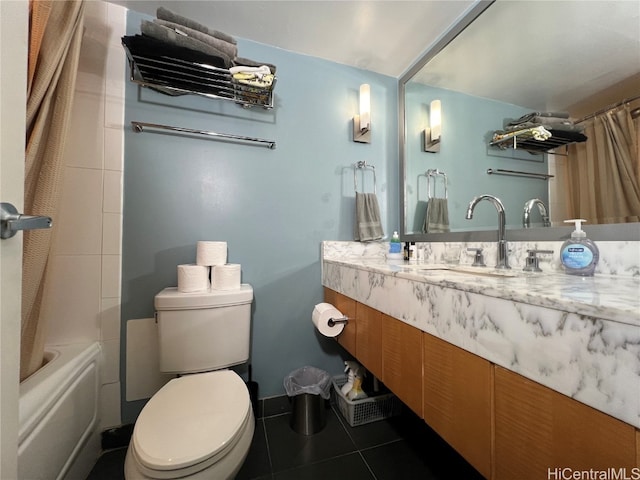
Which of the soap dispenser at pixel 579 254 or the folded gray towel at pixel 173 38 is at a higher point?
the folded gray towel at pixel 173 38

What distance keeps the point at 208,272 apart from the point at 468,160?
4.76 ft

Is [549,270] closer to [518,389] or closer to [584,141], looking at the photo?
[584,141]

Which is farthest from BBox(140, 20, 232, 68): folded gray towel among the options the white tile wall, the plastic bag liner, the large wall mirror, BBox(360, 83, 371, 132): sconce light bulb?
the plastic bag liner

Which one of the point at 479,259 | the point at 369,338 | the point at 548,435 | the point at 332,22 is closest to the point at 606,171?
the point at 479,259

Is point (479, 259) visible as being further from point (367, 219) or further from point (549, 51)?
point (549, 51)

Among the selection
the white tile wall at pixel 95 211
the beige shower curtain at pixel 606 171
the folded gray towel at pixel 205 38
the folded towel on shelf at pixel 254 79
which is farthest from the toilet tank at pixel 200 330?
the beige shower curtain at pixel 606 171

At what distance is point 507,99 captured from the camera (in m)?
1.12

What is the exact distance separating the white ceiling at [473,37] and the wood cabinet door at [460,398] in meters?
0.99

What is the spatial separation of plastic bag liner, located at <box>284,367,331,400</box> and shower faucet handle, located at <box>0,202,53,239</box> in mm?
1185

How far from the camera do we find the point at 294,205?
4.70 feet

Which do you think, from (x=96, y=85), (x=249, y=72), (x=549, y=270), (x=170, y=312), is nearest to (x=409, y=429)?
(x=549, y=270)

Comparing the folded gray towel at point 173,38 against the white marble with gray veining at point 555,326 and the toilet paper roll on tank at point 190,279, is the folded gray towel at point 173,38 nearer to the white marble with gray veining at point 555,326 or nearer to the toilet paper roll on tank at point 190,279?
the toilet paper roll on tank at point 190,279

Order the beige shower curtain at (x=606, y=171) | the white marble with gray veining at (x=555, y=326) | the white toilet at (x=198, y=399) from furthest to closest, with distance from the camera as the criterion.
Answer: the beige shower curtain at (x=606, y=171) < the white toilet at (x=198, y=399) < the white marble with gray veining at (x=555, y=326)

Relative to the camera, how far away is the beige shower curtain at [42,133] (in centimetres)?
78
